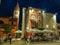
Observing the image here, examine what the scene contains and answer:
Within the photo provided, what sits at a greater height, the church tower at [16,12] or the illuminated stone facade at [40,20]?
the church tower at [16,12]

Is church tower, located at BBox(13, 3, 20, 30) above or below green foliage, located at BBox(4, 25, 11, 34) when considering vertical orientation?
above

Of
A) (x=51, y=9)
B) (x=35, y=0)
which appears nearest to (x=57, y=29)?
(x=51, y=9)

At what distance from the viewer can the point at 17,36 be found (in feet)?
7.98

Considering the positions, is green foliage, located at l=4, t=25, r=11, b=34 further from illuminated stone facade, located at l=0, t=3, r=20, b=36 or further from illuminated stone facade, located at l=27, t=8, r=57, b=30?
illuminated stone facade, located at l=27, t=8, r=57, b=30

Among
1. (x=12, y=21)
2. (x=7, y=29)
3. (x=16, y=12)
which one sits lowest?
(x=7, y=29)

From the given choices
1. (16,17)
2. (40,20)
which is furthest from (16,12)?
(40,20)

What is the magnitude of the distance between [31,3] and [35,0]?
4.2 inches

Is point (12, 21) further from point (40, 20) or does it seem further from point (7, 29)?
point (40, 20)

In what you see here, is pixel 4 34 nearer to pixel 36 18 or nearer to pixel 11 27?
pixel 11 27

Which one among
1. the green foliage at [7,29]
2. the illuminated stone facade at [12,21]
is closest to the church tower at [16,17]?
the illuminated stone facade at [12,21]

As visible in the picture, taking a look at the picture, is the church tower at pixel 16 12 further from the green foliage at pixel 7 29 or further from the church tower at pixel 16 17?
the green foliage at pixel 7 29

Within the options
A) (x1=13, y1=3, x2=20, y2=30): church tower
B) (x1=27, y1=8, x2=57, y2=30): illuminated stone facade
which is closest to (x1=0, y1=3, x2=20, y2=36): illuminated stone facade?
(x1=13, y1=3, x2=20, y2=30): church tower

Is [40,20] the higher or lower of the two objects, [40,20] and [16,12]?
the lower

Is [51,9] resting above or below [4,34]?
above
